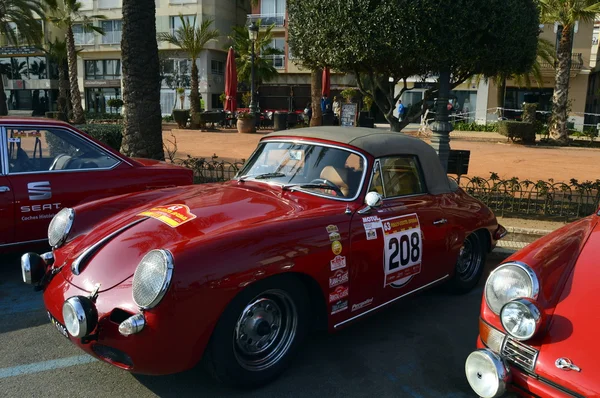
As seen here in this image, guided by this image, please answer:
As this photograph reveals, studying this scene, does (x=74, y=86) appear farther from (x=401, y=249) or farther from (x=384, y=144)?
(x=401, y=249)

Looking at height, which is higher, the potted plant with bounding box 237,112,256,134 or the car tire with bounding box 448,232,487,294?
the potted plant with bounding box 237,112,256,134

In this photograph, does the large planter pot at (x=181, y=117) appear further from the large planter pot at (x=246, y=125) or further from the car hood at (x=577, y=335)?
the car hood at (x=577, y=335)

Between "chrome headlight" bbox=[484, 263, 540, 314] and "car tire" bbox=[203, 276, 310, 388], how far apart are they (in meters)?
1.14

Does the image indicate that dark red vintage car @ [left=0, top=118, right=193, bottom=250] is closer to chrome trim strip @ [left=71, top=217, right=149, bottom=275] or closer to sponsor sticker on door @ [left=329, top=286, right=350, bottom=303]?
chrome trim strip @ [left=71, top=217, right=149, bottom=275]

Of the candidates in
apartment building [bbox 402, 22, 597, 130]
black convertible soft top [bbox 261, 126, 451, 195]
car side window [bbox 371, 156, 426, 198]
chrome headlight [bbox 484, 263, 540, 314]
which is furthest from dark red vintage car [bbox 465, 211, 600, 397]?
apartment building [bbox 402, 22, 597, 130]

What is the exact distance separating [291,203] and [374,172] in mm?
743

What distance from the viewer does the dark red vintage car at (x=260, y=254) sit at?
8.63 feet

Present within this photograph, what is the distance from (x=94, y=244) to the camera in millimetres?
3254

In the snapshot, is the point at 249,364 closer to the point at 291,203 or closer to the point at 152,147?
the point at 291,203

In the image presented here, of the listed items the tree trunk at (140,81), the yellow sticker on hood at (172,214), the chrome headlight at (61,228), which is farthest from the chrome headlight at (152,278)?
the tree trunk at (140,81)

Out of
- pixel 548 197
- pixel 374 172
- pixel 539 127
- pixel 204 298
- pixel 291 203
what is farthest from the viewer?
pixel 539 127

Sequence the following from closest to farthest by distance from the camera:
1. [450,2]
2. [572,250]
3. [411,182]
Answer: [572,250], [411,182], [450,2]

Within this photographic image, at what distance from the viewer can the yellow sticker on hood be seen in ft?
10.6

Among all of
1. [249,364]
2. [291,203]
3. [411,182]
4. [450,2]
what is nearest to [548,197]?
[450,2]
